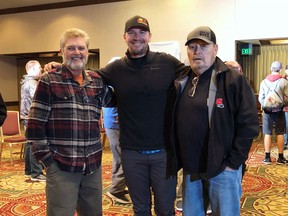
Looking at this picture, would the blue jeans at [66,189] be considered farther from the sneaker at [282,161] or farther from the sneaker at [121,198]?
the sneaker at [282,161]

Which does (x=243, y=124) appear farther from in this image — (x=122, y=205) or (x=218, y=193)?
(x=122, y=205)

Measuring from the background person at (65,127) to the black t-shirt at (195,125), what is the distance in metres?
0.58

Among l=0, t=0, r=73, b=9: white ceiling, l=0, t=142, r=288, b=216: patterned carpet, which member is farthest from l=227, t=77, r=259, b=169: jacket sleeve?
l=0, t=0, r=73, b=9: white ceiling

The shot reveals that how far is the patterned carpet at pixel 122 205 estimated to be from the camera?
11.8ft

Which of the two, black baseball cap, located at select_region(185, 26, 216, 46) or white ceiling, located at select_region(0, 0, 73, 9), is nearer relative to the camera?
black baseball cap, located at select_region(185, 26, 216, 46)

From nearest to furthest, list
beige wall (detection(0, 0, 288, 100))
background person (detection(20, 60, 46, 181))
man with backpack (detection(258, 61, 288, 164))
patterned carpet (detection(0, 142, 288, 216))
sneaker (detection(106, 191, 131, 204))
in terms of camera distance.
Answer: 1. patterned carpet (detection(0, 142, 288, 216))
2. sneaker (detection(106, 191, 131, 204))
3. background person (detection(20, 60, 46, 181))
4. man with backpack (detection(258, 61, 288, 164))
5. beige wall (detection(0, 0, 288, 100))

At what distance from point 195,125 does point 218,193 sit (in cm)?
42

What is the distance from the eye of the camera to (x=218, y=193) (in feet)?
6.52

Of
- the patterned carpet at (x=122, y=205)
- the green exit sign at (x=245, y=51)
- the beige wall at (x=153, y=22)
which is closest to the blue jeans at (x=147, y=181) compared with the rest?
the patterned carpet at (x=122, y=205)

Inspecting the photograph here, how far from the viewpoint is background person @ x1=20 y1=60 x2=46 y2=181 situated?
480cm

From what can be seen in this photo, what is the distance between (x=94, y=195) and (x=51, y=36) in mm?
7893

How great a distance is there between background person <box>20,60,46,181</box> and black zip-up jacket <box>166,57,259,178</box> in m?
3.42

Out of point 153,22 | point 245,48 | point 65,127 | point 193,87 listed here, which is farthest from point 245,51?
point 65,127

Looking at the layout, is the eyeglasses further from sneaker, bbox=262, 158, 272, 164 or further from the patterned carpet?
sneaker, bbox=262, 158, 272, 164
